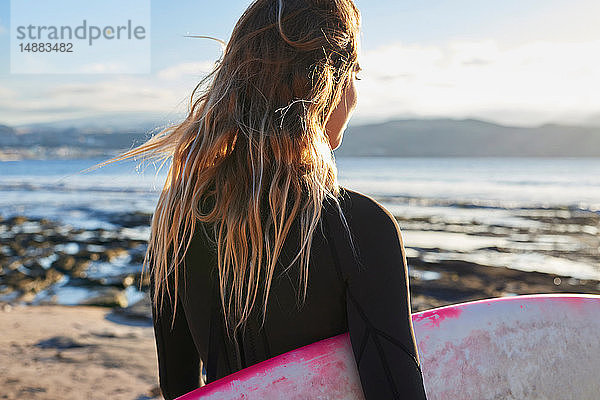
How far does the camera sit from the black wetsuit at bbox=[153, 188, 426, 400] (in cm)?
102

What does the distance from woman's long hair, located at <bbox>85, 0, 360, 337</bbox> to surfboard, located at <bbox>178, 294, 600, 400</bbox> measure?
1.71 ft

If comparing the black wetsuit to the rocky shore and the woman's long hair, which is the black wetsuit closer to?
the woman's long hair

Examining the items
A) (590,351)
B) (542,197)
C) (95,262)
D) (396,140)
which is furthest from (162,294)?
(396,140)

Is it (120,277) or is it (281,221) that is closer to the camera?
(281,221)

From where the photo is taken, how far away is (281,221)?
1.07 meters

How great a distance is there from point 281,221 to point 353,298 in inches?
8.3

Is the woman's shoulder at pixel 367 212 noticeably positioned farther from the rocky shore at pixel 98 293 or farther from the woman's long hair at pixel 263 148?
the rocky shore at pixel 98 293

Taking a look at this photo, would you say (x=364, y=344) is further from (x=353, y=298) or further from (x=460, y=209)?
(x=460, y=209)

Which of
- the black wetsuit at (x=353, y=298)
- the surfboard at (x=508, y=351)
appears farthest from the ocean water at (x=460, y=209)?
the surfboard at (x=508, y=351)

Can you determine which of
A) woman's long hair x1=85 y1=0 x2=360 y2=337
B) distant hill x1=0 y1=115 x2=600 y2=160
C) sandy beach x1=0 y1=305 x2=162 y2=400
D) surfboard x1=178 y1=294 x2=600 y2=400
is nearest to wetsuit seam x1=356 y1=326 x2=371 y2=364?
woman's long hair x1=85 y1=0 x2=360 y2=337

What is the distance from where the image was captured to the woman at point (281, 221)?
3.40 feet

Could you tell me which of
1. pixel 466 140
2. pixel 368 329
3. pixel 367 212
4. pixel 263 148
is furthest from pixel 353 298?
pixel 466 140

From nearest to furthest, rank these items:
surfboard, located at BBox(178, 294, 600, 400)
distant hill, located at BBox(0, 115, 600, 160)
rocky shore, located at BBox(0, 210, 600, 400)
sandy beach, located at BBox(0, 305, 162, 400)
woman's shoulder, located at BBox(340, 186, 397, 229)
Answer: woman's shoulder, located at BBox(340, 186, 397, 229) < surfboard, located at BBox(178, 294, 600, 400) < sandy beach, located at BBox(0, 305, 162, 400) < rocky shore, located at BBox(0, 210, 600, 400) < distant hill, located at BBox(0, 115, 600, 160)

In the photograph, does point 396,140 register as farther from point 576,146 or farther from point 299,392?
point 299,392
